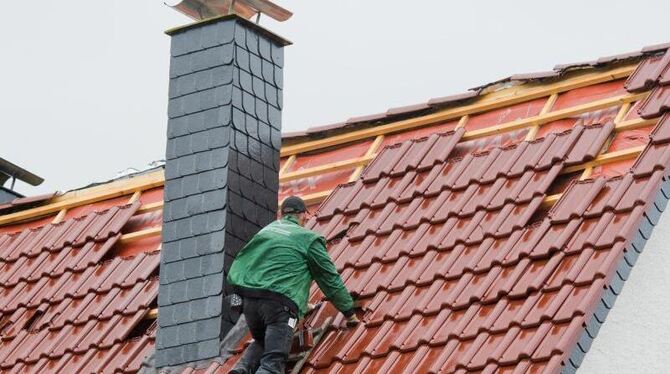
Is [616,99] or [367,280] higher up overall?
[616,99]

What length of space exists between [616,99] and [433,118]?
75.5 inches

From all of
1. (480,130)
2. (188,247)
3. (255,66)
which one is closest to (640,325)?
(480,130)

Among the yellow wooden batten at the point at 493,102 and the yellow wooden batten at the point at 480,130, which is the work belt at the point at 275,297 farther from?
the yellow wooden batten at the point at 493,102

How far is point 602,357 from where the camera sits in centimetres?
1455

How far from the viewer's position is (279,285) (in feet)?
51.8

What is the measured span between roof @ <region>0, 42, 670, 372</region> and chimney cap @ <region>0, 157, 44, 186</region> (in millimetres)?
2331

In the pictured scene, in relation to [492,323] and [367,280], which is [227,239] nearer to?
[367,280]

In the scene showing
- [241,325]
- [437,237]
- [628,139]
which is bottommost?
[241,325]

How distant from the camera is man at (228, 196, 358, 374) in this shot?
616 inches

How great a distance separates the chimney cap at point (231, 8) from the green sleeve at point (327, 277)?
10.8 ft

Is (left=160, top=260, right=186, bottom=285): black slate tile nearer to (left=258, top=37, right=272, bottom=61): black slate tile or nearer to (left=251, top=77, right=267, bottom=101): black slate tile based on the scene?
(left=251, top=77, right=267, bottom=101): black slate tile

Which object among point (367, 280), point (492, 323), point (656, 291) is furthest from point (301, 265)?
point (656, 291)

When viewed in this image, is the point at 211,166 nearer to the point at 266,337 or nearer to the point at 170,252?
the point at 170,252

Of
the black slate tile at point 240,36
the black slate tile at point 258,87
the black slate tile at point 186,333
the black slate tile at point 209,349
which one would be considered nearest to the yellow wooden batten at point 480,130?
the black slate tile at point 258,87
